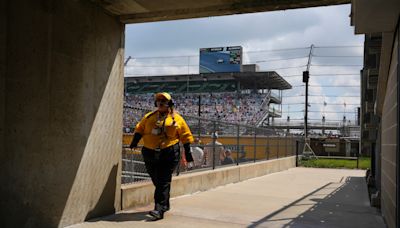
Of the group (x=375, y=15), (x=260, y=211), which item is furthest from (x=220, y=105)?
(x=375, y=15)

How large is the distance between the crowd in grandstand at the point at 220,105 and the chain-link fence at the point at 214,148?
38721mm

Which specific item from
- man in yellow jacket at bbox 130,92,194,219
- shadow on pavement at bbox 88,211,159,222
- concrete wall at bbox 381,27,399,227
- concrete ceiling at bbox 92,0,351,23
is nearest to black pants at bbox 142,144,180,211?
man in yellow jacket at bbox 130,92,194,219

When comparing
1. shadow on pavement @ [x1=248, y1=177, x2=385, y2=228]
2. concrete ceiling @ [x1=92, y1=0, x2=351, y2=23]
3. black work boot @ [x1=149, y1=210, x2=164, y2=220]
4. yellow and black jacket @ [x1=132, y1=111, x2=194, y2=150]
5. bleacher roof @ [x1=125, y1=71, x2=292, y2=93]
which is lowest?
shadow on pavement @ [x1=248, y1=177, x2=385, y2=228]

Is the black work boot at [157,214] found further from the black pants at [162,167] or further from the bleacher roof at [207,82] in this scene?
the bleacher roof at [207,82]

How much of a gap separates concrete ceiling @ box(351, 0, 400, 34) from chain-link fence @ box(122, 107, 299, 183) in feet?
13.1

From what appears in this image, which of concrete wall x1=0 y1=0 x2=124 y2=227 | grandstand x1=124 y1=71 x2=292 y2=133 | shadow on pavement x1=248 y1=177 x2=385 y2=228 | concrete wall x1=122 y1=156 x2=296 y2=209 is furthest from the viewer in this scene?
grandstand x1=124 y1=71 x2=292 y2=133

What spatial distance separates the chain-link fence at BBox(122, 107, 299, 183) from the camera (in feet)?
25.8

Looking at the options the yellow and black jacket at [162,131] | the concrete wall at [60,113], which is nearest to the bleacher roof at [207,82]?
the yellow and black jacket at [162,131]

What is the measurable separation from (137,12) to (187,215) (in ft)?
9.90

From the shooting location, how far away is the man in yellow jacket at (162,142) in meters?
6.26

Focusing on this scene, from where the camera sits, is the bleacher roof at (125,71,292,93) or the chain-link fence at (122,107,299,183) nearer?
the chain-link fence at (122,107,299,183)

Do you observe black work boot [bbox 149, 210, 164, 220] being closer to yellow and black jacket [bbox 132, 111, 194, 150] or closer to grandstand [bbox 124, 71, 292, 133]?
yellow and black jacket [bbox 132, 111, 194, 150]

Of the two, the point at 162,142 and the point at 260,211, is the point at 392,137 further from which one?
the point at 162,142

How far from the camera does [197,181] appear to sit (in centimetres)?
925
